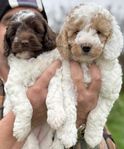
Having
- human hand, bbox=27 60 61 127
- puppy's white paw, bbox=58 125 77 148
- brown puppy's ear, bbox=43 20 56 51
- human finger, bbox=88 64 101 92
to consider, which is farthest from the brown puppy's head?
puppy's white paw, bbox=58 125 77 148

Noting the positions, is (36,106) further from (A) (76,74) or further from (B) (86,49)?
(B) (86,49)

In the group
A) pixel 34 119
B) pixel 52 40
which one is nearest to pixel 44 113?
pixel 34 119

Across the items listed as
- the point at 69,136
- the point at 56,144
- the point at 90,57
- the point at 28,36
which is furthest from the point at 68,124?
the point at 28,36

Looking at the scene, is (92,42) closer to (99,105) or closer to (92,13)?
(92,13)

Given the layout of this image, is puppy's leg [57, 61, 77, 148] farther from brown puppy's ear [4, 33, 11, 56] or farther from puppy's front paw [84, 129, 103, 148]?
brown puppy's ear [4, 33, 11, 56]

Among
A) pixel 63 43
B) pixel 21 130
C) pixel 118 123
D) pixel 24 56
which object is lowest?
pixel 118 123

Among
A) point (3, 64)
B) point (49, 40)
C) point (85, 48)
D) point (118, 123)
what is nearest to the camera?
point (85, 48)
